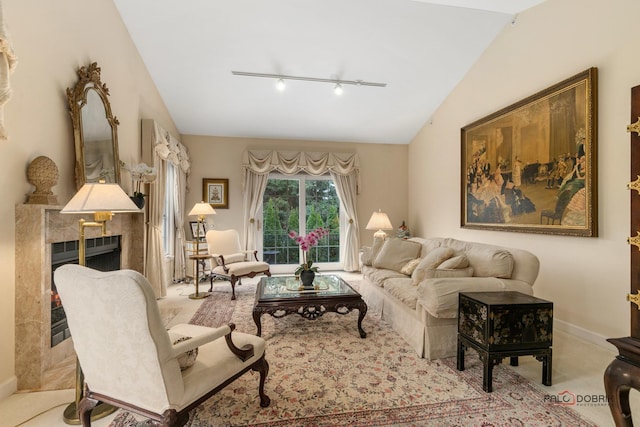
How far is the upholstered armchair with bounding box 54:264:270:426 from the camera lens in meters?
1.36

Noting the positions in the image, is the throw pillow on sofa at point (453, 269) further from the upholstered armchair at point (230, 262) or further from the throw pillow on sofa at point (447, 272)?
the upholstered armchair at point (230, 262)

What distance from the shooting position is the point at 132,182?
4027mm

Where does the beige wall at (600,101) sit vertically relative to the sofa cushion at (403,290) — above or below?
above

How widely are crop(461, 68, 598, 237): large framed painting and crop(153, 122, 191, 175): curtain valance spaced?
4639 mm

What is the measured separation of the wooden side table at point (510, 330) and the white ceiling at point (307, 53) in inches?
128

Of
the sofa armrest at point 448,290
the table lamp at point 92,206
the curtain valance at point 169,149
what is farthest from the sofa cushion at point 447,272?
the curtain valance at point 169,149

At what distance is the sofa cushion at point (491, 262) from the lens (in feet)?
9.50

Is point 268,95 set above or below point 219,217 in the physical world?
above

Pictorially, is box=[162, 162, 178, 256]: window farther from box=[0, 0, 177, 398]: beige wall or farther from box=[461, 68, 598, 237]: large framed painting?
box=[461, 68, 598, 237]: large framed painting

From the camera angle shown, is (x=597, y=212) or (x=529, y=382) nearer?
(x=529, y=382)

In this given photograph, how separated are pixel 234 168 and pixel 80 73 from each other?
3.44 m

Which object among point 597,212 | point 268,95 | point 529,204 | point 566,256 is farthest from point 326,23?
point 566,256

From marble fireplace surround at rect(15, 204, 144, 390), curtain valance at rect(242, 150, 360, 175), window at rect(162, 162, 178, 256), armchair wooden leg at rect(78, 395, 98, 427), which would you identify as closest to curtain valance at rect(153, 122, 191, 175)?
window at rect(162, 162, 178, 256)

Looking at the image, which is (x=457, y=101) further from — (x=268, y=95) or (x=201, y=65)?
(x=201, y=65)
